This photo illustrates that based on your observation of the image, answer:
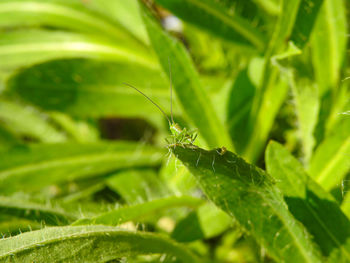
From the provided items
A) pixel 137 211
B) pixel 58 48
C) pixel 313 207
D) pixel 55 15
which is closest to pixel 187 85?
pixel 137 211

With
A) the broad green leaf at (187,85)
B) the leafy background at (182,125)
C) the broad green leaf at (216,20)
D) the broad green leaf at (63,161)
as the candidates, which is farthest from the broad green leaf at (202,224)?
the broad green leaf at (216,20)

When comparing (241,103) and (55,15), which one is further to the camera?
(55,15)

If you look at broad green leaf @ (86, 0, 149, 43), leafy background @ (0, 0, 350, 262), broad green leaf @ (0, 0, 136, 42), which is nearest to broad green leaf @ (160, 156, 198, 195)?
leafy background @ (0, 0, 350, 262)

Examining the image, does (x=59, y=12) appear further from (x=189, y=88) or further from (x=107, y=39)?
(x=189, y=88)

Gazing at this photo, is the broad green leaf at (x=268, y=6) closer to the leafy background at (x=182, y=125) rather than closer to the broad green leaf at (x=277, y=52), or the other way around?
the leafy background at (x=182, y=125)

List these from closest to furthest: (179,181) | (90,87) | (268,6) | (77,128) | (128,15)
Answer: (179,181), (268,6), (90,87), (128,15), (77,128)

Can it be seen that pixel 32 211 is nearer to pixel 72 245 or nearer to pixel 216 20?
pixel 72 245

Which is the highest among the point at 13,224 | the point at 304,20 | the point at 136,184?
the point at 304,20
